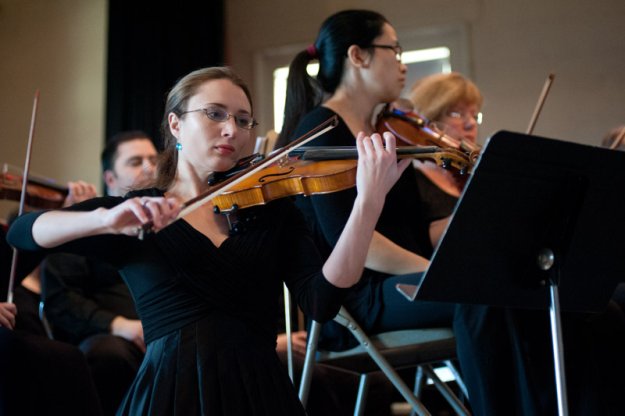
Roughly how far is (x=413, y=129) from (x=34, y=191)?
1.14m

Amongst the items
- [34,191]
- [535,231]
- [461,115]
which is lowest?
[34,191]

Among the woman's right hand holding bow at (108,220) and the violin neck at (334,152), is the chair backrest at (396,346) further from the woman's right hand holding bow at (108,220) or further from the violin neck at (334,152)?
the woman's right hand holding bow at (108,220)

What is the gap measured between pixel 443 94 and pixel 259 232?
1196mm

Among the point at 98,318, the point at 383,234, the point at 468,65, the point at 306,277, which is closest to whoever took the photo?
the point at 306,277

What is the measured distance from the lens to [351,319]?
1546 millimetres

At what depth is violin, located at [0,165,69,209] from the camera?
2234mm

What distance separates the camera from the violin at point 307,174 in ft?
4.50

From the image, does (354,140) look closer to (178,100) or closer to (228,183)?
(178,100)

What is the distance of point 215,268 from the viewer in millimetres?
1303

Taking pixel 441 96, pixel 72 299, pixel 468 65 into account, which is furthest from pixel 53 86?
pixel 441 96

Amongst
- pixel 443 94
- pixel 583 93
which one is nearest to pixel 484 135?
pixel 583 93

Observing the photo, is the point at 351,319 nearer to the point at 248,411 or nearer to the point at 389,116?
the point at 248,411

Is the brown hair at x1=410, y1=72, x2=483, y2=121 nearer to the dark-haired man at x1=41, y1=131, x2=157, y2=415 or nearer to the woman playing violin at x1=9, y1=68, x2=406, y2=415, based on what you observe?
the dark-haired man at x1=41, y1=131, x2=157, y2=415

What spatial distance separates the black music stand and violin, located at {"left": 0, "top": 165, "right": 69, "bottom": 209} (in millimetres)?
1361
